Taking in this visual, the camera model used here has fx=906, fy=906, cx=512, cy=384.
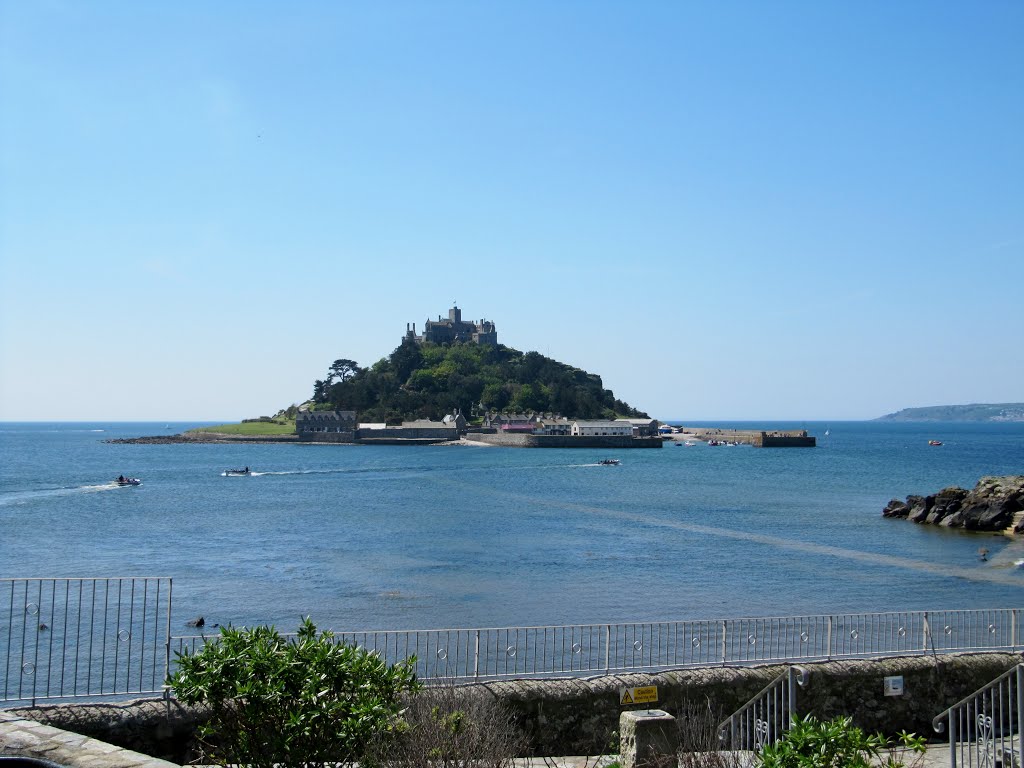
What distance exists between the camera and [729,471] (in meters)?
91.7

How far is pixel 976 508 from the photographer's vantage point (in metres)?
45.7

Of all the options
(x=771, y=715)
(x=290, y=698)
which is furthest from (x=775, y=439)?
(x=290, y=698)

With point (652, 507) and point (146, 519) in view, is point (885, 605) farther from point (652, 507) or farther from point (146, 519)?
point (146, 519)

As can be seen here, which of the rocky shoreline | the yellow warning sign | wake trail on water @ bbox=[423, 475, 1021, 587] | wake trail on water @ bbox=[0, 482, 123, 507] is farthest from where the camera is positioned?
the rocky shoreline

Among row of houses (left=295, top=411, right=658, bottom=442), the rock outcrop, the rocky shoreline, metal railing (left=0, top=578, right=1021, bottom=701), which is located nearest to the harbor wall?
row of houses (left=295, top=411, right=658, bottom=442)

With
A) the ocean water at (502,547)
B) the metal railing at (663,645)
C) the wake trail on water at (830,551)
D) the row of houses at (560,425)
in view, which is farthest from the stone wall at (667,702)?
the row of houses at (560,425)

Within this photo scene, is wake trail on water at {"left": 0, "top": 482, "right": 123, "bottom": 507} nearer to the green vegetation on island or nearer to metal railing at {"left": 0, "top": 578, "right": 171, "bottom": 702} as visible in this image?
metal railing at {"left": 0, "top": 578, "right": 171, "bottom": 702}

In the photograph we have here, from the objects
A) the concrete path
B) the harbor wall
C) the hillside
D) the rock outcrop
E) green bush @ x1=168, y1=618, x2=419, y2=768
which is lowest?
the rock outcrop

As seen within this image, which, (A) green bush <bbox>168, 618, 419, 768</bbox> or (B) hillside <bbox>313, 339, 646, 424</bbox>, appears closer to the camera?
(A) green bush <bbox>168, 618, 419, 768</bbox>

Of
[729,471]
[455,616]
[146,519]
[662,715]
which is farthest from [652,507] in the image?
[662,715]

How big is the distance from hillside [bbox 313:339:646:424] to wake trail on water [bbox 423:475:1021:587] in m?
125

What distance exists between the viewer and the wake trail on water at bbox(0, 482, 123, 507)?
2345 inches

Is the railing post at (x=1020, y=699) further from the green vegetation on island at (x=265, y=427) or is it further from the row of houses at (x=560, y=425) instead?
the green vegetation on island at (x=265, y=427)

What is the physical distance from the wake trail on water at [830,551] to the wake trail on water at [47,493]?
122 feet
